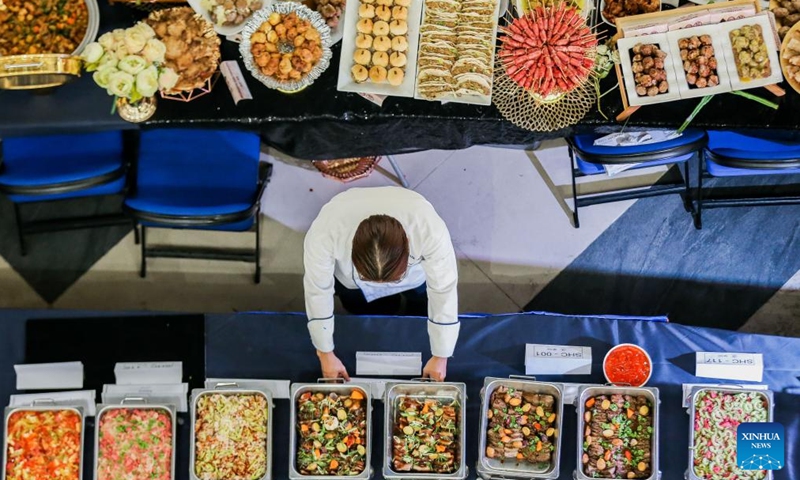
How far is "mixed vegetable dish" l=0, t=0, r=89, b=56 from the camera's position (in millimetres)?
2861

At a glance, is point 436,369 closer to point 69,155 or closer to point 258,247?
point 258,247

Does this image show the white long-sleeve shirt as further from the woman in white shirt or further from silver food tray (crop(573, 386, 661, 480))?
silver food tray (crop(573, 386, 661, 480))

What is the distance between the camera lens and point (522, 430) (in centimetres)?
299

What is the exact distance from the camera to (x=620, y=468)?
3.00 metres

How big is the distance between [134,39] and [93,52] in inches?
6.5

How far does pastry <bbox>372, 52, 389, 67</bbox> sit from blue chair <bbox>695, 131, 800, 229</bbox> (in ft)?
4.77

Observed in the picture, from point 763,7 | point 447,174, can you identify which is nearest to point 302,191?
point 447,174

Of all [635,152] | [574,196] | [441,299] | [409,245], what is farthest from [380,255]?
[574,196]

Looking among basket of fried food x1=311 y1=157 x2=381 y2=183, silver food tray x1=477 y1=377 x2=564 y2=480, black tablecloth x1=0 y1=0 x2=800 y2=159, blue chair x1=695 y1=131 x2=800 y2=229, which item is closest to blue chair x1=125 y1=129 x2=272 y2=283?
black tablecloth x1=0 y1=0 x2=800 y2=159

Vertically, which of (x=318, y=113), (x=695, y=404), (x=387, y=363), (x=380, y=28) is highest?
(x=380, y=28)

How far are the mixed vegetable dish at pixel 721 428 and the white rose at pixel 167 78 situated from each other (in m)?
2.52

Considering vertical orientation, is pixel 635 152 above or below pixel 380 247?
above

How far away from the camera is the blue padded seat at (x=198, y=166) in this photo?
129 inches

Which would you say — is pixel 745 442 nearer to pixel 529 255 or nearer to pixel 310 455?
pixel 529 255
